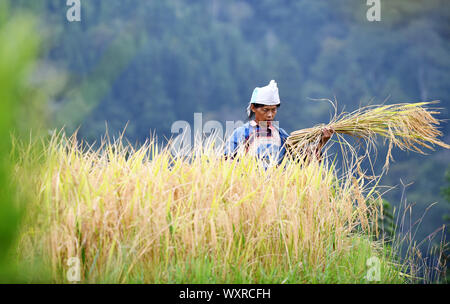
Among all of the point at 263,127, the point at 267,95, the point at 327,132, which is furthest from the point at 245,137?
the point at 327,132

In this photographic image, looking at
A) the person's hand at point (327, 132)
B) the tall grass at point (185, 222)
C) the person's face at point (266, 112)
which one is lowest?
the tall grass at point (185, 222)

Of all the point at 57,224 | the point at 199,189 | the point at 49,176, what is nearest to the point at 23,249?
the point at 57,224

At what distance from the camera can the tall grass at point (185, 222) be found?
6.73 ft

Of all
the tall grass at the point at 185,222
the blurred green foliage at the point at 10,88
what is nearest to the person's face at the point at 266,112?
the tall grass at the point at 185,222

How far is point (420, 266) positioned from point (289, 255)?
94 cm

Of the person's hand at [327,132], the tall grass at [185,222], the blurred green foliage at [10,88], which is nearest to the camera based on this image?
the blurred green foliage at [10,88]

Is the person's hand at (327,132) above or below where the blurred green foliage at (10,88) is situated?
above

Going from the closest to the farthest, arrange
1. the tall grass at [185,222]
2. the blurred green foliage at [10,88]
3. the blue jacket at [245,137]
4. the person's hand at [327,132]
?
the blurred green foliage at [10,88] < the tall grass at [185,222] < the person's hand at [327,132] < the blue jacket at [245,137]

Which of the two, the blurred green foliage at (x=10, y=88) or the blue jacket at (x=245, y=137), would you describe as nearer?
the blurred green foliage at (x=10, y=88)

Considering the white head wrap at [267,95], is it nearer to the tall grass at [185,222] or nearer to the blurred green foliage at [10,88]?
the tall grass at [185,222]

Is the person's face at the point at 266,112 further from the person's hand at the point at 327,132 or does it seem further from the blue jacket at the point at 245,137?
the person's hand at the point at 327,132

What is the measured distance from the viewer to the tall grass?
205cm

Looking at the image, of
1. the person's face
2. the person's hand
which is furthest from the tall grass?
the person's face

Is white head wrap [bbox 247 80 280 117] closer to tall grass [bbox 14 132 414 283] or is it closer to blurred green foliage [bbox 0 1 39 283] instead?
tall grass [bbox 14 132 414 283]
